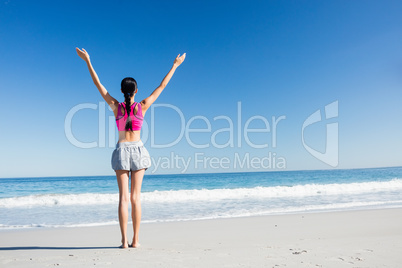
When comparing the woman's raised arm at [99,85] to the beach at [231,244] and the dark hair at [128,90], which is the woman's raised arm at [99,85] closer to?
the dark hair at [128,90]

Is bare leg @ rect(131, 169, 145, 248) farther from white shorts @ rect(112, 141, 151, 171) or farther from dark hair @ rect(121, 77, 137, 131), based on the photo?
dark hair @ rect(121, 77, 137, 131)

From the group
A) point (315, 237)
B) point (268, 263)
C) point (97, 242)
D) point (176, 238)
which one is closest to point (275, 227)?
point (315, 237)

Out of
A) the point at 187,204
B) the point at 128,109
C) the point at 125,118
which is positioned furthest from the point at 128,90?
the point at 187,204

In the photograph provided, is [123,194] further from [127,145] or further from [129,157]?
[127,145]

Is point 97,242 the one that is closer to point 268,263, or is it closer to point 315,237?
point 268,263

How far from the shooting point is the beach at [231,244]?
9.04 ft

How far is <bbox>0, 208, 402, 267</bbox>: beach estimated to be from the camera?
2.76 meters

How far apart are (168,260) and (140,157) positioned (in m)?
1.16

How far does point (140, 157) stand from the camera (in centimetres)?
326

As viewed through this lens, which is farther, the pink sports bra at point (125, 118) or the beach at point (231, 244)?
the pink sports bra at point (125, 118)

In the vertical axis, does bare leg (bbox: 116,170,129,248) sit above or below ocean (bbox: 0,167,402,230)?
above

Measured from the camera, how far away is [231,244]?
12.6 feet

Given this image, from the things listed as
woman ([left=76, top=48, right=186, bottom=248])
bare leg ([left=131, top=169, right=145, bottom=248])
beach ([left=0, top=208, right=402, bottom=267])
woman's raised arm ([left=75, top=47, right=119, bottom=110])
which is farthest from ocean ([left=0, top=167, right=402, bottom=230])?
woman's raised arm ([left=75, top=47, right=119, bottom=110])

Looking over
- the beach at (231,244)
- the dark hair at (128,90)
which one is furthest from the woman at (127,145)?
the beach at (231,244)
